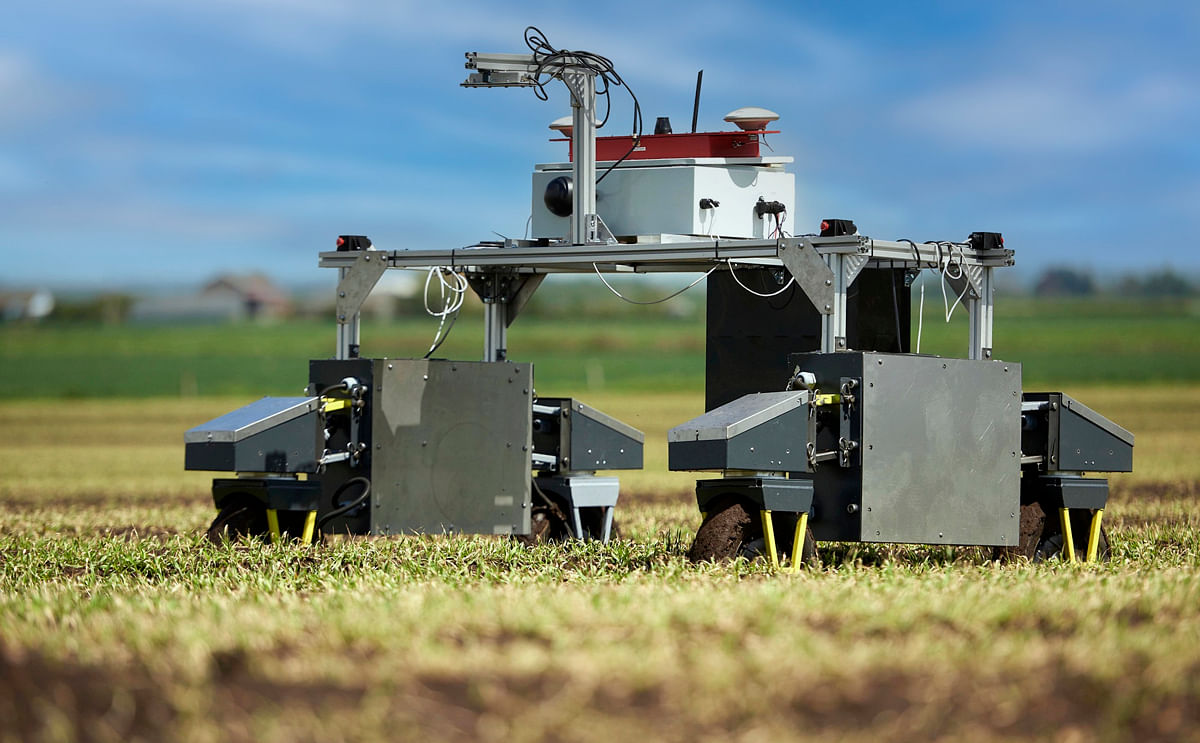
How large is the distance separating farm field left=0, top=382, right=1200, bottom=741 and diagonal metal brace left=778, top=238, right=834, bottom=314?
152 centimetres

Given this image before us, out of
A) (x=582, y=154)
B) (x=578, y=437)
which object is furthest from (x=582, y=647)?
(x=578, y=437)

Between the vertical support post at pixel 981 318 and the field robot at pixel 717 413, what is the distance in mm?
19

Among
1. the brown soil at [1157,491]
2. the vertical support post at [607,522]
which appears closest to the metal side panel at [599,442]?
the vertical support post at [607,522]

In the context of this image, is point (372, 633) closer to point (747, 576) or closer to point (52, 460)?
point (747, 576)

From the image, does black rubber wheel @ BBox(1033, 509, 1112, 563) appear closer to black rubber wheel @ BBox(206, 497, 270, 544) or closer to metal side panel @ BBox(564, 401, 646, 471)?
metal side panel @ BBox(564, 401, 646, 471)

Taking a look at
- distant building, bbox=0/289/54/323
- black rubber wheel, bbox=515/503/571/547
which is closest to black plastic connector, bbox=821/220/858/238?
black rubber wheel, bbox=515/503/571/547

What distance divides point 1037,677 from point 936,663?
332mm

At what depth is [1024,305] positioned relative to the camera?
4771 inches

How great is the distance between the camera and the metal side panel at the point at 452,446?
Answer: 10562mm

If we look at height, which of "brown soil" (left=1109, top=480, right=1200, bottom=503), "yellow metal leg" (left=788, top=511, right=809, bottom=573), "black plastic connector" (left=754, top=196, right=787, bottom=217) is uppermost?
"black plastic connector" (left=754, top=196, right=787, bottom=217)

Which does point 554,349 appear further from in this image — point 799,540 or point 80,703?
point 80,703

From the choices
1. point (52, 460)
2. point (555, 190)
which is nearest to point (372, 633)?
point (555, 190)

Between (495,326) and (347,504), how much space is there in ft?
7.35

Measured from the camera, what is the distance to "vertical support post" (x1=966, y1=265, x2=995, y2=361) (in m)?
10.6
